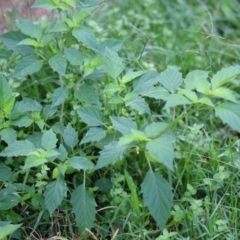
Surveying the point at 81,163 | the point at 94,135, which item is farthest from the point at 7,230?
the point at 94,135

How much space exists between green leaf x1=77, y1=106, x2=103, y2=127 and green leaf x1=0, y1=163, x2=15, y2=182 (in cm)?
35

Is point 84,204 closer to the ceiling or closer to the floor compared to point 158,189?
closer to the floor

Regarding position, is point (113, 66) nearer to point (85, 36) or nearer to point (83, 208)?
point (85, 36)

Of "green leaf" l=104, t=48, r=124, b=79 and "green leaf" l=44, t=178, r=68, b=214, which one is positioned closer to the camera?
"green leaf" l=44, t=178, r=68, b=214

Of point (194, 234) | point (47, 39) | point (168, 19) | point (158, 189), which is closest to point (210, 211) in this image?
point (194, 234)

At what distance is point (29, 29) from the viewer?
2.20 meters

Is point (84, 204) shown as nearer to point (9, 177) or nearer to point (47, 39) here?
point (9, 177)

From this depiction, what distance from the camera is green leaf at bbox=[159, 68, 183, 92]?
189 centimetres

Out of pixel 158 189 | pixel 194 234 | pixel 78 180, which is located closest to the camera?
pixel 158 189

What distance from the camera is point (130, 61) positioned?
2578 mm

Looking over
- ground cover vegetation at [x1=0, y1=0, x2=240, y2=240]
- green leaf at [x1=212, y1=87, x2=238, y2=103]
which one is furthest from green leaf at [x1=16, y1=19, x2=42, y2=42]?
green leaf at [x1=212, y1=87, x2=238, y2=103]

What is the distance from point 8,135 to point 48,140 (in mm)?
181

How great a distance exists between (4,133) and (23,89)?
1.59ft

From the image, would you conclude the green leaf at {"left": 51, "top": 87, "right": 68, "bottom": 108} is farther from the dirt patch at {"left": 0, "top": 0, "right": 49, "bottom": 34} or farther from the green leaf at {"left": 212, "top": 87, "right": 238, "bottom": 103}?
the green leaf at {"left": 212, "top": 87, "right": 238, "bottom": 103}
